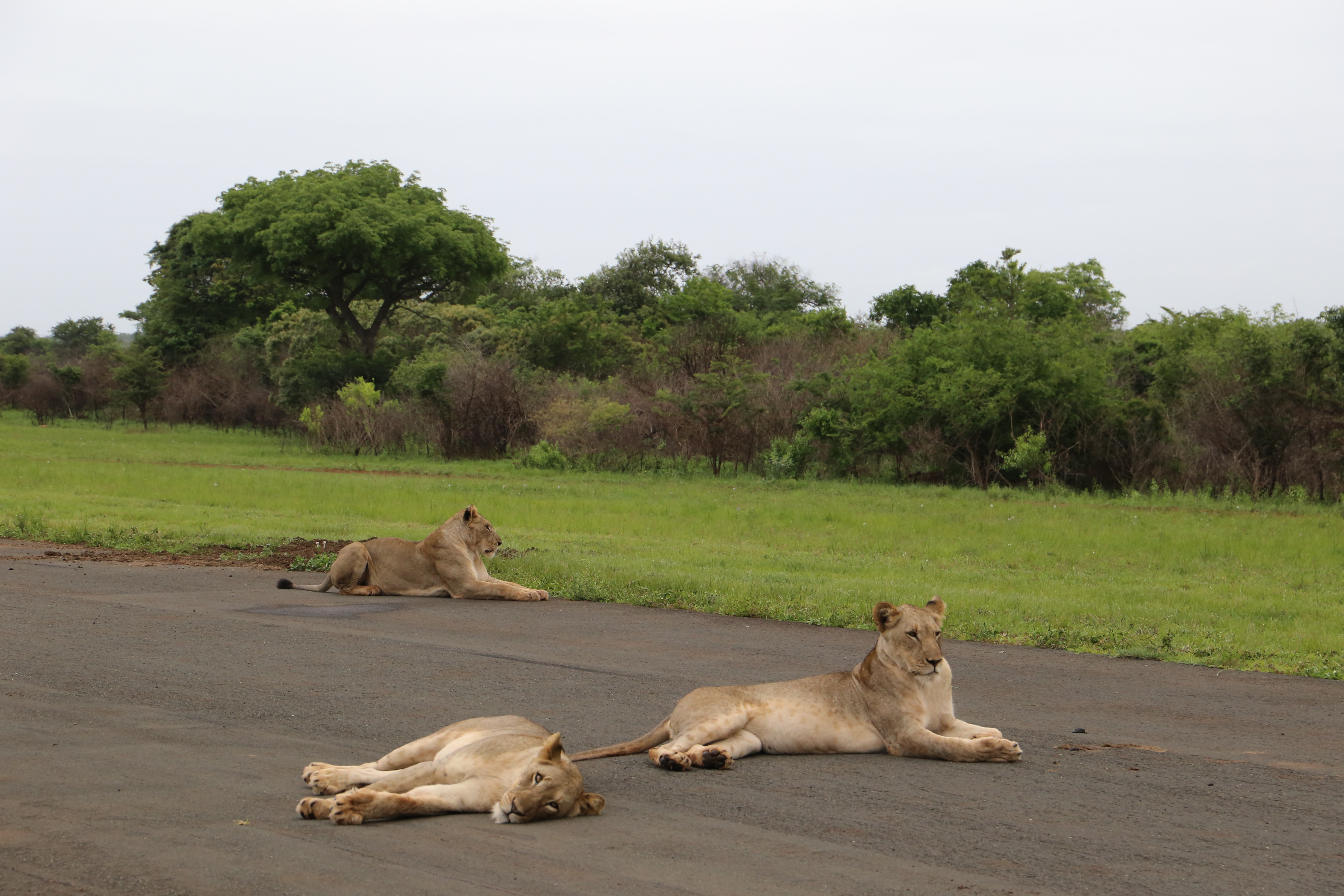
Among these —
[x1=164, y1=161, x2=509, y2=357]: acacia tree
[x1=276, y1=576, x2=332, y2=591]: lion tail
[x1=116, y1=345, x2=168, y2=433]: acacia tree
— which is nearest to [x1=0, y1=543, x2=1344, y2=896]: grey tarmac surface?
[x1=276, y1=576, x2=332, y2=591]: lion tail

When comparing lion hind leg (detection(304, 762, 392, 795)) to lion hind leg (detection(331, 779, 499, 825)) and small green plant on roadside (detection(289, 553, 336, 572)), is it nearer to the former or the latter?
lion hind leg (detection(331, 779, 499, 825))

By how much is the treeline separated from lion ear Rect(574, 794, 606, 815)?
91.7 ft

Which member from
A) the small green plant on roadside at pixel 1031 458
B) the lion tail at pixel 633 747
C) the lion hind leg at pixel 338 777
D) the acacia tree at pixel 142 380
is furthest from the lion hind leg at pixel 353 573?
the acacia tree at pixel 142 380

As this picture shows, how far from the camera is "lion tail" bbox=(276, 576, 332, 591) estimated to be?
47.3 ft

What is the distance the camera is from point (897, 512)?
82.5 feet

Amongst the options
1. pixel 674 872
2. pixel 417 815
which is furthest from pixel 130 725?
pixel 674 872

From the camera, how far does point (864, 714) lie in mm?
7395

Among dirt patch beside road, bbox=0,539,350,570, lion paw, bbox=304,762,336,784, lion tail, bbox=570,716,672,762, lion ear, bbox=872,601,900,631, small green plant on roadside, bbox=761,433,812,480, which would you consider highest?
small green plant on roadside, bbox=761,433,812,480

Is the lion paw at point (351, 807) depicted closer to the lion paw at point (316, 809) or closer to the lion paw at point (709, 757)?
the lion paw at point (316, 809)

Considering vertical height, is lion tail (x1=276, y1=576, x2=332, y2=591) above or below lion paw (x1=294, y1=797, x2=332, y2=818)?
below

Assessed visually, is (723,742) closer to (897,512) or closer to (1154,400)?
(897,512)

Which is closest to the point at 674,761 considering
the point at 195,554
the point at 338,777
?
the point at 338,777

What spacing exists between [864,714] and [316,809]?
3.26 m

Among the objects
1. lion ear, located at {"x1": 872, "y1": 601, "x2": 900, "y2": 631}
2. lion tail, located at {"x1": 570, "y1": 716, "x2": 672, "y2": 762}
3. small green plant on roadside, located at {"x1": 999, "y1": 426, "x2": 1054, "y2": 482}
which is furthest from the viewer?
small green plant on roadside, located at {"x1": 999, "y1": 426, "x2": 1054, "y2": 482}
